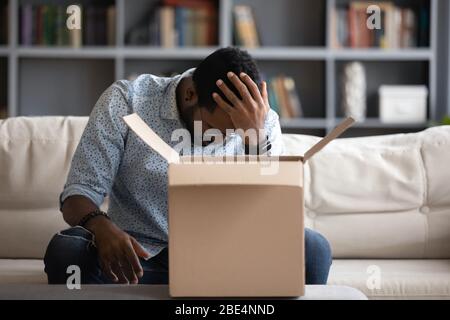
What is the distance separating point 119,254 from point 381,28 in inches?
124

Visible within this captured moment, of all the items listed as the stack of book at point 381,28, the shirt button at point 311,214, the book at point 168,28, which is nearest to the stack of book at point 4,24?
the book at point 168,28

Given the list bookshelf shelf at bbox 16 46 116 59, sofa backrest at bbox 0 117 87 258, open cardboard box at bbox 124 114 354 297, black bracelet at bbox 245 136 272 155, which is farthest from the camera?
bookshelf shelf at bbox 16 46 116 59

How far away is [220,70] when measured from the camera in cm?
166

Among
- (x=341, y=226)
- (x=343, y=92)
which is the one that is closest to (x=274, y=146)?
(x=341, y=226)

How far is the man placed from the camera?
1.57m

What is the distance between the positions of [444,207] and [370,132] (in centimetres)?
215

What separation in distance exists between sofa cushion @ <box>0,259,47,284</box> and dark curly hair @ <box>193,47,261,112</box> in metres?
0.65

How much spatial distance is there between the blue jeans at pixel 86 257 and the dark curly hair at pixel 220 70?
33cm

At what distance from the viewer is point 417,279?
6.63 ft

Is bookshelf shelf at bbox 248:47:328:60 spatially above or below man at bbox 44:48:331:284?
above

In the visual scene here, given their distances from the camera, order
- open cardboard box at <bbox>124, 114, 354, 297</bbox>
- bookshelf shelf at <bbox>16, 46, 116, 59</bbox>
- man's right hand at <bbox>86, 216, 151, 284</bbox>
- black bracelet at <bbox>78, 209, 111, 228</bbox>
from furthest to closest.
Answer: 1. bookshelf shelf at <bbox>16, 46, 116, 59</bbox>
2. black bracelet at <bbox>78, 209, 111, 228</bbox>
3. man's right hand at <bbox>86, 216, 151, 284</bbox>
4. open cardboard box at <bbox>124, 114, 354, 297</bbox>

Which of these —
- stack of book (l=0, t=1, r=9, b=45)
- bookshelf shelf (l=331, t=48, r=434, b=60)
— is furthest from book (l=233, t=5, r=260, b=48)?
stack of book (l=0, t=1, r=9, b=45)

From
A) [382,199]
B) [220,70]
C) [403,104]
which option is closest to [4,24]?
[403,104]

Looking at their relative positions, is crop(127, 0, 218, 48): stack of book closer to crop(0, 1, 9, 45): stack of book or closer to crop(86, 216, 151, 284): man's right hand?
crop(0, 1, 9, 45): stack of book
